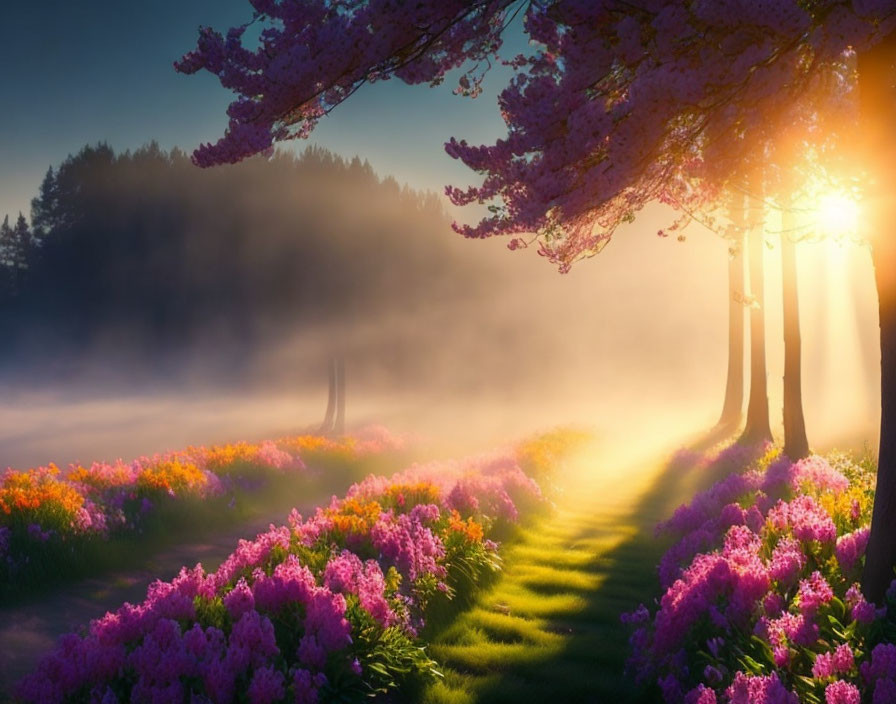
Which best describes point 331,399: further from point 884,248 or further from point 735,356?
point 884,248

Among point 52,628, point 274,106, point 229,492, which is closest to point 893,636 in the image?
point 274,106

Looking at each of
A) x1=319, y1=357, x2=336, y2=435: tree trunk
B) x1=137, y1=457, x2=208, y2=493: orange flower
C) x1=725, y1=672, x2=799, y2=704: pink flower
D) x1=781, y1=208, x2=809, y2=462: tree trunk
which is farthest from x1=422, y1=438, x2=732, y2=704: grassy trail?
x1=319, y1=357, x2=336, y2=435: tree trunk

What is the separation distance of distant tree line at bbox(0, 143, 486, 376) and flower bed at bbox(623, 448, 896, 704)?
2809 centimetres

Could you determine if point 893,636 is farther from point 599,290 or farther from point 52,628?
point 599,290

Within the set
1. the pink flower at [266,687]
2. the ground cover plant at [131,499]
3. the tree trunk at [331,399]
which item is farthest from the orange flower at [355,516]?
the tree trunk at [331,399]

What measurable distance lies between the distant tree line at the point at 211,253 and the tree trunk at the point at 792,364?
865 inches

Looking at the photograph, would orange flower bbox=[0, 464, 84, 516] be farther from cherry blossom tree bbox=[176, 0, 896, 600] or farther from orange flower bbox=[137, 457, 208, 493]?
cherry blossom tree bbox=[176, 0, 896, 600]

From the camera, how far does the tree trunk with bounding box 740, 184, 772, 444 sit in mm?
18953

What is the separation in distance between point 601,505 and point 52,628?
10261mm

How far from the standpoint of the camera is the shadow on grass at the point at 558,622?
5.80m

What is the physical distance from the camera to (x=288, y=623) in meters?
5.59

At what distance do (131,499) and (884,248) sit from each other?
10.8 m

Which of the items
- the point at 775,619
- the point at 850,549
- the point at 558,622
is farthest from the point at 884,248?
the point at 558,622

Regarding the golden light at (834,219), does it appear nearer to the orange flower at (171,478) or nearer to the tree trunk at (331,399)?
the orange flower at (171,478)
